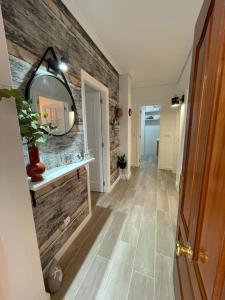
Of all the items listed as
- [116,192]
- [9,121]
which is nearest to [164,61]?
[116,192]

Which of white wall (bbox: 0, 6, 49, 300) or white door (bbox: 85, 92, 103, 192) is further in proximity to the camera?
white door (bbox: 85, 92, 103, 192)

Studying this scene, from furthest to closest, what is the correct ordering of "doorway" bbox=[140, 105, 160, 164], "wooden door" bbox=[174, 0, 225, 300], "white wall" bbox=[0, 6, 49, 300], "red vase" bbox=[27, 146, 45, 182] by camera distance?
"doorway" bbox=[140, 105, 160, 164], "red vase" bbox=[27, 146, 45, 182], "white wall" bbox=[0, 6, 49, 300], "wooden door" bbox=[174, 0, 225, 300]

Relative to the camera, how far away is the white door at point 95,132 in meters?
2.83

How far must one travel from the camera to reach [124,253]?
1645mm

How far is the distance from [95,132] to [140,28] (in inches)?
71.5

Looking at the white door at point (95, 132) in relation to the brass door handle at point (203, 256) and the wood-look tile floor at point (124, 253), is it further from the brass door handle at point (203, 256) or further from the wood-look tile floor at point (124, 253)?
the brass door handle at point (203, 256)

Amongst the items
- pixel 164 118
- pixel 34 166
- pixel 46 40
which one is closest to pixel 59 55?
pixel 46 40

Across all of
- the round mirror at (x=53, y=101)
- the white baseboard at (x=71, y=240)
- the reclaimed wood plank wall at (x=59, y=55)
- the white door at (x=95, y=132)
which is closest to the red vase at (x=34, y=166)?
the reclaimed wood plank wall at (x=59, y=55)

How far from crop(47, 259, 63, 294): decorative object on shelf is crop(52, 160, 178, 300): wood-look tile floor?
53 mm

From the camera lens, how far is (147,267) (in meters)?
1.48

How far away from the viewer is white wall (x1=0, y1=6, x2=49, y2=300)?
2.51 feet

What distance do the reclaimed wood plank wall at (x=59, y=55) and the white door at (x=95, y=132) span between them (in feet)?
2.14

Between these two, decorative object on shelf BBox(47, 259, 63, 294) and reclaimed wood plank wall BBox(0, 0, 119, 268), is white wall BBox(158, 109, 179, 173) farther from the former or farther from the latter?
decorative object on shelf BBox(47, 259, 63, 294)

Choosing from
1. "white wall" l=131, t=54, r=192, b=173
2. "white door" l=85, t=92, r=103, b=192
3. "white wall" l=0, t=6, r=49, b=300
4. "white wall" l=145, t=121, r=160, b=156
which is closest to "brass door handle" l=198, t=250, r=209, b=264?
"white wall" l=0, t=6, r=49, b=300
